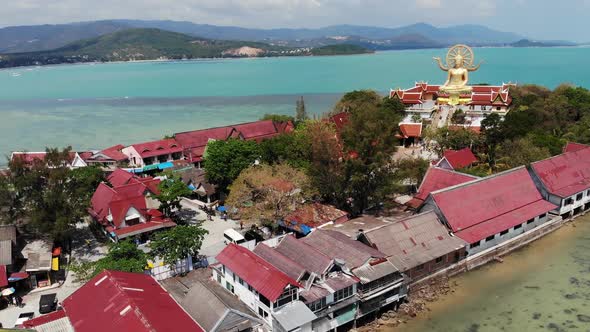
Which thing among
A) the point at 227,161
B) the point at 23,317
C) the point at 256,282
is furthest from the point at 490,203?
the point at 23,317

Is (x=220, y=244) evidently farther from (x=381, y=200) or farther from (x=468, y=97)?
(x=468, y=97)

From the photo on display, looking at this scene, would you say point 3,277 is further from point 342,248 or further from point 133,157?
point 133,157

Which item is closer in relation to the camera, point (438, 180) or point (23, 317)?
point (23, 317)

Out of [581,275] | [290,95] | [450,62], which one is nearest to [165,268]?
[581,275]

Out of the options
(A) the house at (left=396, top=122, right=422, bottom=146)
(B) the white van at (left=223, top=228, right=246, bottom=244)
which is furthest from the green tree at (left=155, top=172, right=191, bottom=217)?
(A) the house at (left=396, top=122, right=422, bottom=146)

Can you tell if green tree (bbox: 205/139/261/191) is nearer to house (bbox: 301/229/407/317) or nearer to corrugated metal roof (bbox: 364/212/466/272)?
house (bbox: 301/229/407/317)
